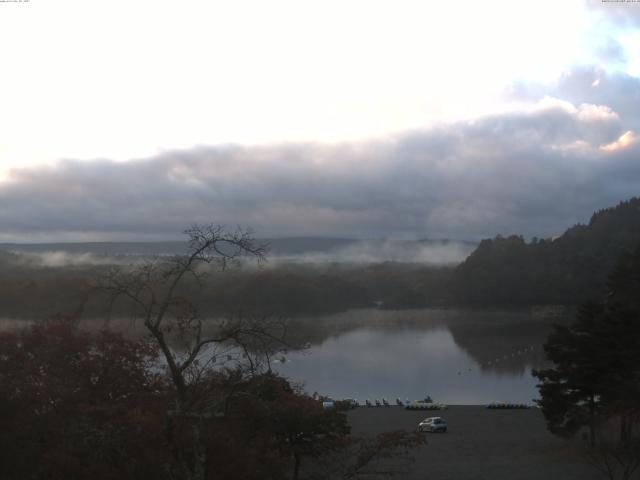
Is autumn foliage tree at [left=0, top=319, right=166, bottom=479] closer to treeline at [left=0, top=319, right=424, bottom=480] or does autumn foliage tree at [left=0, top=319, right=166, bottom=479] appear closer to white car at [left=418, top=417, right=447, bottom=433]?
treeline at [left=0, top=319, right=424, bottom=480]

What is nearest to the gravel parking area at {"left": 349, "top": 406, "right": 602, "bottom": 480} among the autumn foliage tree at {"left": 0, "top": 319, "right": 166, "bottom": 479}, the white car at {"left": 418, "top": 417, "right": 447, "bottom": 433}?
the white car at {"left": 418, "top": 417, "right": 447, "bottom": 433}

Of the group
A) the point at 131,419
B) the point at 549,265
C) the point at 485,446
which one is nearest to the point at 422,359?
the point at 485,446

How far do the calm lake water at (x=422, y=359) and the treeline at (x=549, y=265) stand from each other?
24.5ft

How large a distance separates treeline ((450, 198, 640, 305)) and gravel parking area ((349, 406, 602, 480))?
148 ft

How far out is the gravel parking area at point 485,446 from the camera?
10492 mm

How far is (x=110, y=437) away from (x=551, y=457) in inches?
342

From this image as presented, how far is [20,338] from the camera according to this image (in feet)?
26.0

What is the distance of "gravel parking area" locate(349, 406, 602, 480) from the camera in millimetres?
10492

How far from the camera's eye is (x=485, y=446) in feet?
42.5

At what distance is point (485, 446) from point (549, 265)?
56.2 metres

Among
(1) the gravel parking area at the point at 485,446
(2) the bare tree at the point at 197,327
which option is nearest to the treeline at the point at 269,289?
(2) the bare tree at the point at 197,327

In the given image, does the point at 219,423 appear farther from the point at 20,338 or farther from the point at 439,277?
the point at 439,277

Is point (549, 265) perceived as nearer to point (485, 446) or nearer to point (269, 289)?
point (269, 289)

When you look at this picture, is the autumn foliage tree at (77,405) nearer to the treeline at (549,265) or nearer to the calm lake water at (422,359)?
the calm lake water at (422,359)
